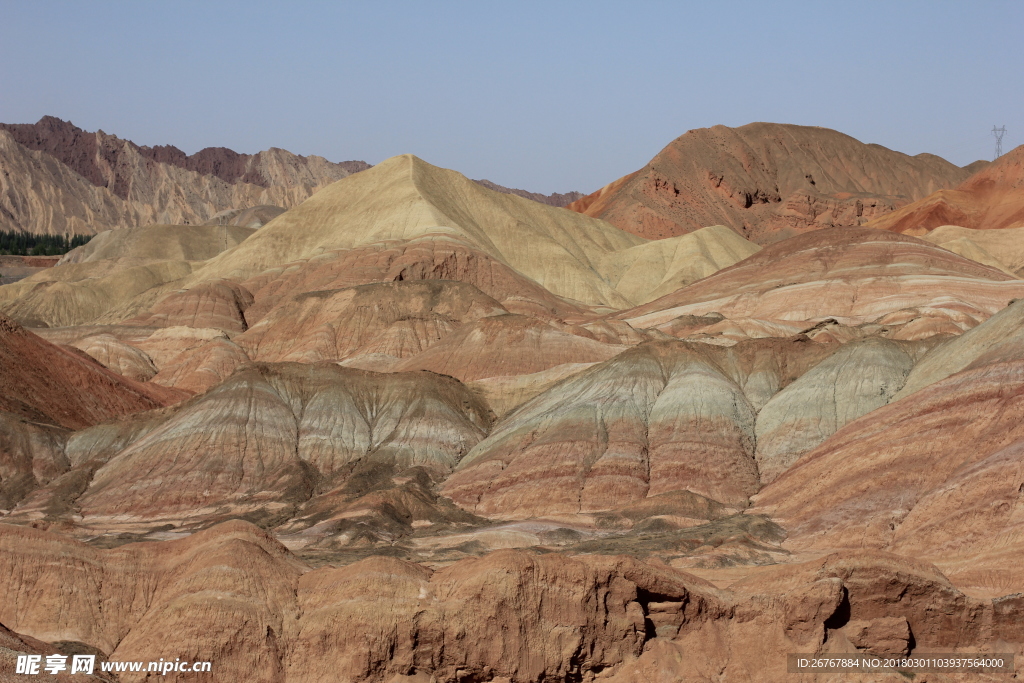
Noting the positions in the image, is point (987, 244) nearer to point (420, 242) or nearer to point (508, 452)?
point (420, 242)

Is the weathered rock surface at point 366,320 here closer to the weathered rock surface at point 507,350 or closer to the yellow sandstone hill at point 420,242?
the weathered rock surface at point 507,350

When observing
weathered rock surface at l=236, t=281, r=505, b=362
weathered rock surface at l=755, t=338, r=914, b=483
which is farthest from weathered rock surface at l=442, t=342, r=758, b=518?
weathered rock surface at l=236, t=281, r=505, b=362

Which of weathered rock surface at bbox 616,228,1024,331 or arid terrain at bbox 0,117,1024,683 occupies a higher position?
weathered rock surface at bbox 616,228,1024,331

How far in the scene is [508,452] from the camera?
57.7 m

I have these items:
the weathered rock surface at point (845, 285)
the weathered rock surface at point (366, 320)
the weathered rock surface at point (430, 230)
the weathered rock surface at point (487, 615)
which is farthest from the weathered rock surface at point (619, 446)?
the weathered rock surface at point (430, 230)

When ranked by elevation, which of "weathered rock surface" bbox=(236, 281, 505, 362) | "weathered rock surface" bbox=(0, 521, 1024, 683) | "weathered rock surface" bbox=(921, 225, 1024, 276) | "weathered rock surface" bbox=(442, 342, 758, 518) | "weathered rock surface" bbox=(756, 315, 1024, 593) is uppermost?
"weathered rock surface" bbox=(921, 225, 1024, 276)

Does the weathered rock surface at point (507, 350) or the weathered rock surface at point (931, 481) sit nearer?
the weathered rock surface at point (931, 481)

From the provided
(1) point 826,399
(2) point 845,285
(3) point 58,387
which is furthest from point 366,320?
(1) point 826,399

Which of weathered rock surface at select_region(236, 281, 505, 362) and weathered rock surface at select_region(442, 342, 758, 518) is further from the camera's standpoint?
weathered rock surface at select_region(236, 281, 505, 362)


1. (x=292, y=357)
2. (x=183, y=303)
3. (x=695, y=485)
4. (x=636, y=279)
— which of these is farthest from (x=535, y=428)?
(x=636, y=279)

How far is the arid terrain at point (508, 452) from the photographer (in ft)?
84.1

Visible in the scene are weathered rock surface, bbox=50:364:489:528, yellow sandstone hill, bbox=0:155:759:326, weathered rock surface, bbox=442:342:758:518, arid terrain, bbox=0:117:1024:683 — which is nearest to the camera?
arid terrain, bbox=0:117:1024:683

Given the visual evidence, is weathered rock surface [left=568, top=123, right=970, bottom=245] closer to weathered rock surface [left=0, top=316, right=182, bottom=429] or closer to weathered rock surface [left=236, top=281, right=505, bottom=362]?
weathered rock surface [left=236, top=281, right=505, bottom=362]

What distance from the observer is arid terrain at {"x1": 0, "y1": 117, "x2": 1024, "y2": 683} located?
25.6 m
